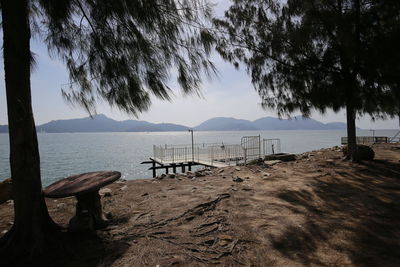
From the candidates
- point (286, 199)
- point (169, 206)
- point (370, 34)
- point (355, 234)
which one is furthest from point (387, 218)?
point (370, 34)

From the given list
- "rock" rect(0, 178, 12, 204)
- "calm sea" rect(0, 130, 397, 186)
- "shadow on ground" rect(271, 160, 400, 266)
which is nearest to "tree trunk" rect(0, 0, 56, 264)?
"rock" rect(0, 178, 12, 204)

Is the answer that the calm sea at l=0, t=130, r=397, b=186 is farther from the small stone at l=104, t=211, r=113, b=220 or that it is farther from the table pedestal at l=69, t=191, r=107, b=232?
the table pedestal at l=69, t=191, r=107, b=232

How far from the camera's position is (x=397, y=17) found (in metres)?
4.75

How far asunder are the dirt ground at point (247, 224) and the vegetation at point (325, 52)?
228cm

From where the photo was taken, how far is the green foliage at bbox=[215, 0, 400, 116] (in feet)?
16.2

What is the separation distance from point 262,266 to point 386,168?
19.6ft

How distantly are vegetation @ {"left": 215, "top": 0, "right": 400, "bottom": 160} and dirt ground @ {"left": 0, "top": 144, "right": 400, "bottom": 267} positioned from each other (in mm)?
2276

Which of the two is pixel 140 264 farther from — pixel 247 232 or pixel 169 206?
pixel 169 206

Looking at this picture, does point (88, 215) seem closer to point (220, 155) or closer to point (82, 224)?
point (82, 224)

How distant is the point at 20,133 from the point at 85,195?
109 centimetres

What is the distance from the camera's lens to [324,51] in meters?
6.00

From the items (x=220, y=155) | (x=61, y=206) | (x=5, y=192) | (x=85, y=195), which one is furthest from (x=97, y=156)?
(x=85, y=195)

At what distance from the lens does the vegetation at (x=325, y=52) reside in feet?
16.2

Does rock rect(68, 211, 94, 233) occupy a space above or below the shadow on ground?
above
